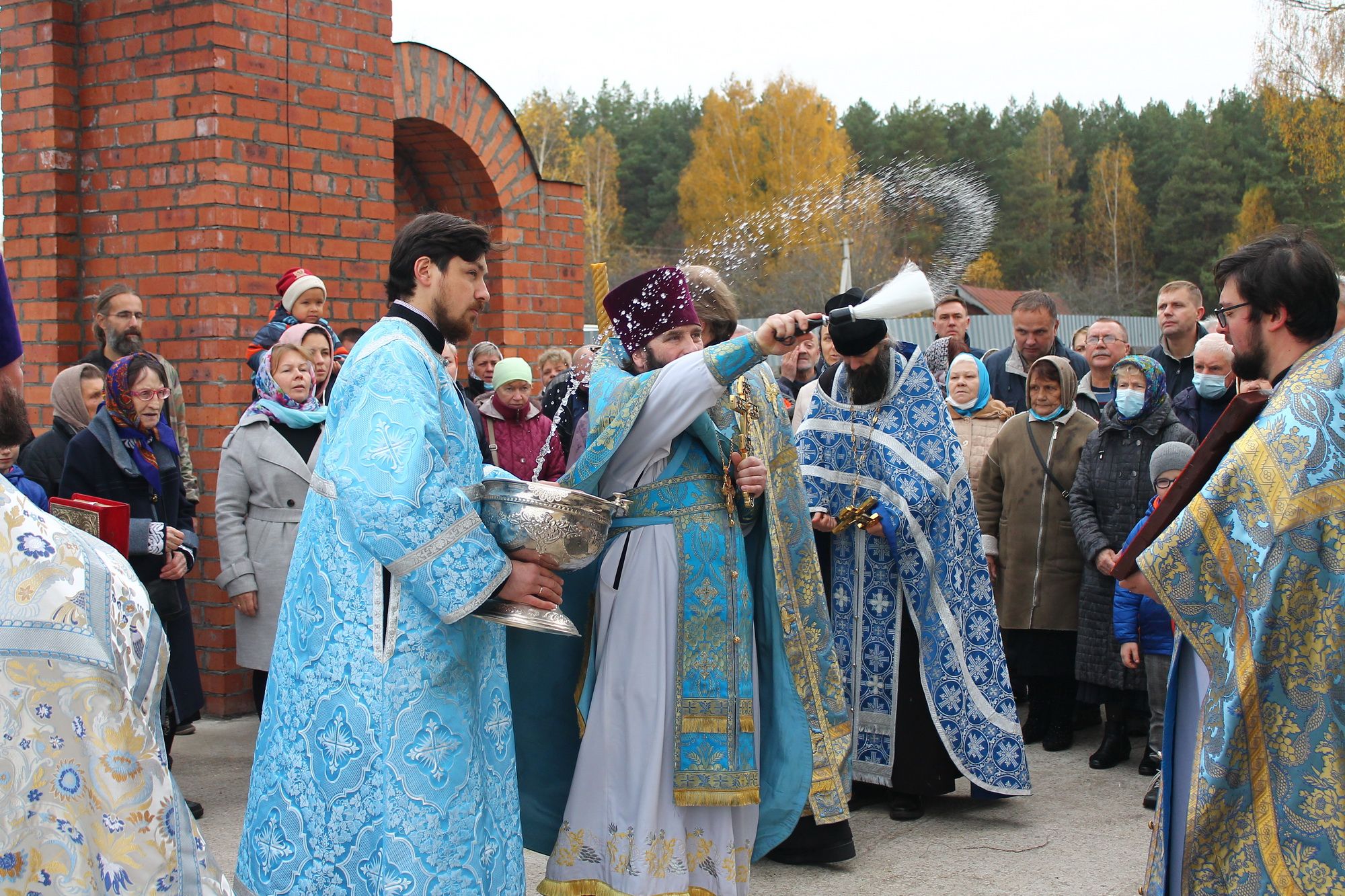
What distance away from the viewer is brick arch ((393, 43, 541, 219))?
7.59 metres

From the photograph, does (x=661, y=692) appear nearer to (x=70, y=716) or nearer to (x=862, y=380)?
(x=862, y=380)

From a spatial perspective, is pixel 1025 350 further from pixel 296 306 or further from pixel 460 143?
pixel 296 306

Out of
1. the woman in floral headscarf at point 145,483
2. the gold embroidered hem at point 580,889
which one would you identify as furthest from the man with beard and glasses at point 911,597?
the woman in floral headscarf at point 145,483

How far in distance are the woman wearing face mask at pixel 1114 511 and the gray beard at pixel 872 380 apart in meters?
1.39

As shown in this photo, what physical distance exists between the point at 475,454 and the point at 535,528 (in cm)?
28

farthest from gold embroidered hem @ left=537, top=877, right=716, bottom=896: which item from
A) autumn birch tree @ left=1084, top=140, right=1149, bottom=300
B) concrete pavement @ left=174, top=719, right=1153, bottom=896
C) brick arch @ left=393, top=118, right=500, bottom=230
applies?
autumn birch tree @ left=1084, top=140, right=1149, bottom=300

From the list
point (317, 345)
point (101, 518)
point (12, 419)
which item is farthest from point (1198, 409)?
point (12, 419)

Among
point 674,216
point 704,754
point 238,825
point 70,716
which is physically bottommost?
point 238,825

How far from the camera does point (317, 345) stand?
5484 millimetres

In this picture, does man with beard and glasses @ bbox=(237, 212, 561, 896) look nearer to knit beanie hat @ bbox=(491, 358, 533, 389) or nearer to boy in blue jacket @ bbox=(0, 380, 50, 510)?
boy in blue jacket @ bbox=(0, 380, 50, 510)

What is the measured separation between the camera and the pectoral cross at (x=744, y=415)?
160 inches

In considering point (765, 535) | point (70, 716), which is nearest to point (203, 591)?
point (765, 535)

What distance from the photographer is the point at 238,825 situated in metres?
4.63

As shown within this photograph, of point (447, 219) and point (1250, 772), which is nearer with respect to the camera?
point (1250, 772)
